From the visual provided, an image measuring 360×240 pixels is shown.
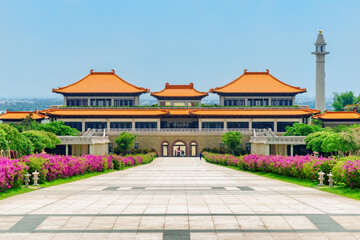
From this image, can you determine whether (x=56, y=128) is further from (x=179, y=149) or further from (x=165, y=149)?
(x=179, y=149)

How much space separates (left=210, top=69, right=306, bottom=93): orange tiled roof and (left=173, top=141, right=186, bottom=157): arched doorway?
1473 centimetres

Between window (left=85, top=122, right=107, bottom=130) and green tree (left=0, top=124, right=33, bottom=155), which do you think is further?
window (left=85, top=122, right=107, bottom=130)

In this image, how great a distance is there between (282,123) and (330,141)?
2835cm

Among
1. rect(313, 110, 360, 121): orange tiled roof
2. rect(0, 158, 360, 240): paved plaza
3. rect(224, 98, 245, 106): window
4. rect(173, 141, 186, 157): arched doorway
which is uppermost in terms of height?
rect(224, 98, 245, 106): window

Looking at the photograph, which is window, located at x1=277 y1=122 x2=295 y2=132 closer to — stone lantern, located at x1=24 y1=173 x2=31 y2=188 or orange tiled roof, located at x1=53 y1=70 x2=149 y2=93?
orange tiled roof, located at x1=53 y1=70 x2=149 y2=93

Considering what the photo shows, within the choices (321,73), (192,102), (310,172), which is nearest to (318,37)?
(321,73)

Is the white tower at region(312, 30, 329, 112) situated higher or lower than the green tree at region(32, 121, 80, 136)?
higher

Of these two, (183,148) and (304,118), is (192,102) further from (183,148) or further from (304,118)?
(304,118)

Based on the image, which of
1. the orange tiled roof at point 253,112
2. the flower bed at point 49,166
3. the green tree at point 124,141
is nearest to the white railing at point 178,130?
the orange tiled roof at point 253,112

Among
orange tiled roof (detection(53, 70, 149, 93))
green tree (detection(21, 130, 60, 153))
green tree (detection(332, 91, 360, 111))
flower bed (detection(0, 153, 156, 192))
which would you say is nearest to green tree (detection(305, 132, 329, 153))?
flower bed (detection(0, 153, 156, 192))

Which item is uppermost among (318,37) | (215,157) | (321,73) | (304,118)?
(318,37)

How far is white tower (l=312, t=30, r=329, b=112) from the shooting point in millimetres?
100250

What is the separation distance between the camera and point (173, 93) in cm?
9275

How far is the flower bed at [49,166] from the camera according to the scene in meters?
21.8
